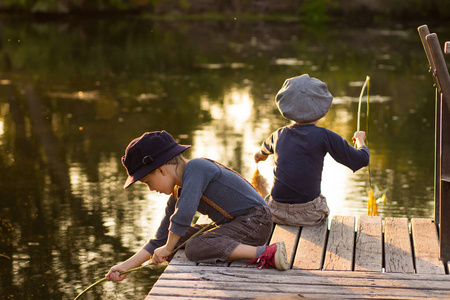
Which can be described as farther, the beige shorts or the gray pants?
the beige shorts

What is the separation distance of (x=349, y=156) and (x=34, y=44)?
16.1 meters

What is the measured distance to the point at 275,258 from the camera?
11.1 feet

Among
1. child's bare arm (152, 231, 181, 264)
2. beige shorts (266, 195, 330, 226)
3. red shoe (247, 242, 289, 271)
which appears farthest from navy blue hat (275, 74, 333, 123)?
child's bare arm (152, 231, 181, 264)

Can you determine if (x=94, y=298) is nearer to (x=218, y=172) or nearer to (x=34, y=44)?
(x=218, y=172)

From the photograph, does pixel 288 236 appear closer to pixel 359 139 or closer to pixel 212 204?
pixel 212 204

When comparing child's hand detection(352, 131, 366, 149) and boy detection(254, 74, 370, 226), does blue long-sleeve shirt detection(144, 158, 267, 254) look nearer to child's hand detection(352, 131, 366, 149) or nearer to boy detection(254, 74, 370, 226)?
boy detection(254, 74, 370, 226)

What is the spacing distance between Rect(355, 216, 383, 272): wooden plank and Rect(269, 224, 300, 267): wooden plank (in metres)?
0.31

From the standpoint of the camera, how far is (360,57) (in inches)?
655

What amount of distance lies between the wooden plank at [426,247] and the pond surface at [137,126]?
1.55 meters

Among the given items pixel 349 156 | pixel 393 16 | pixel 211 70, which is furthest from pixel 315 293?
pixel 393 16

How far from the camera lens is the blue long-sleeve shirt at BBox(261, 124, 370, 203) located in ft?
13.6

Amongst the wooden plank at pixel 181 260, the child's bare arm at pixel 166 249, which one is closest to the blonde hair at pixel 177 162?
the child's bare arm at pixel 166 249

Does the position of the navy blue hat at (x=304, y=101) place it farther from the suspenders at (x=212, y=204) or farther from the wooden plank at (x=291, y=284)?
the wooden plank at (x=291, y=284)

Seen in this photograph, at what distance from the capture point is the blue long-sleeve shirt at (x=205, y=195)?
343 centimetres
